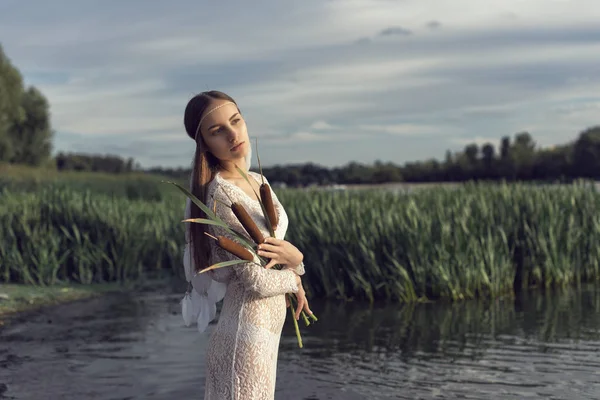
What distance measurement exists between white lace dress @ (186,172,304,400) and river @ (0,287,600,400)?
3.27 m

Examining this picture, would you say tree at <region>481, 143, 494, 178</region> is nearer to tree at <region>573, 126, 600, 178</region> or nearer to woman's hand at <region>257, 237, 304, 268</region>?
tree at <region>573, 126, 600, 178</region>

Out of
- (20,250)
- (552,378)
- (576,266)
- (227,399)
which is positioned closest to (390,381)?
(552,378)

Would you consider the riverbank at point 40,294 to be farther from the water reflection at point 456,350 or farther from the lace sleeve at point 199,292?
the lace sleeve at point 199,292

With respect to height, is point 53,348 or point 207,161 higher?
point 207,161

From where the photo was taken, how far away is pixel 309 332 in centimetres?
908

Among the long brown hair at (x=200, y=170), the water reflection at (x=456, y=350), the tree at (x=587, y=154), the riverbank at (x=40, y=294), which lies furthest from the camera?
the tree at (x=587, y=154)

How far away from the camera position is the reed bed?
10578 mm

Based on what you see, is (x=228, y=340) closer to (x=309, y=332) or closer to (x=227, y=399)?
(x=227, y=399)

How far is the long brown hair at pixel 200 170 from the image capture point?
3.16m

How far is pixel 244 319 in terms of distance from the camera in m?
3.05

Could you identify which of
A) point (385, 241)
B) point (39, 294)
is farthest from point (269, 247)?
point (39, 294)

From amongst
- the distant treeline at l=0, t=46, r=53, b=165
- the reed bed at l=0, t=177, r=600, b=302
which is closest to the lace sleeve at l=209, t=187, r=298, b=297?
the reed bed at l=0, t=177, r=600, b=302

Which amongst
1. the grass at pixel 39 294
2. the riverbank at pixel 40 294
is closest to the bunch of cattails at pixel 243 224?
the riverbank at pixel 40 294

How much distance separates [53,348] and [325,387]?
11.3 feet
